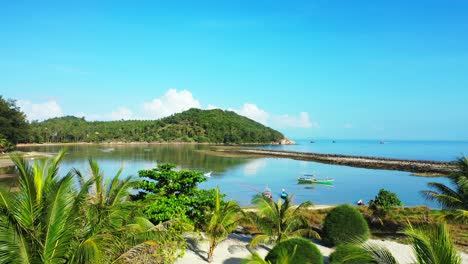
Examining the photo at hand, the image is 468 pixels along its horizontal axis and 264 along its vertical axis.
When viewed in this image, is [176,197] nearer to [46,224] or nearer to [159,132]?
[46,224]

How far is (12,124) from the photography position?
65750 millimetres

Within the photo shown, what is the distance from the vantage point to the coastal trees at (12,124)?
2393 inches

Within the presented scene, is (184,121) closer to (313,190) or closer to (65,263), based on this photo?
(313,190)

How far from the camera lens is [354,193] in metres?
39.7

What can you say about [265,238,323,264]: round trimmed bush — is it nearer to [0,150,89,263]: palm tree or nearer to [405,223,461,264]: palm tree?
[405,223,461,264]: palm tree

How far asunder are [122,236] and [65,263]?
45.8 inches

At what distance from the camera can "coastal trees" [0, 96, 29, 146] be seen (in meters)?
60.8

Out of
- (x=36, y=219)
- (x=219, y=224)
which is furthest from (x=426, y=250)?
(x=219, y=224)

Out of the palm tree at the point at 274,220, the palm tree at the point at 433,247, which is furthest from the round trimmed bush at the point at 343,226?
the palm tree at the point at 433,247

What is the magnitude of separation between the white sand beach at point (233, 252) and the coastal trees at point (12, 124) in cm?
5885

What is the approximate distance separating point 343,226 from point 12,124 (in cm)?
7002

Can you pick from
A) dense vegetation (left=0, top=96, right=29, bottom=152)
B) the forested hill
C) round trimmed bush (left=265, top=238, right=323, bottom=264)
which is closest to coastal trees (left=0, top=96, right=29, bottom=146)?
dense vegetation (left=0, top=96, right=29, bottom=152)

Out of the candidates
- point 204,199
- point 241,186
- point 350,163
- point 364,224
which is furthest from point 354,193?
point 350,163

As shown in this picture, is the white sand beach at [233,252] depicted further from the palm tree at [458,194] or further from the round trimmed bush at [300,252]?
the round trimmed bush at [300,252]
